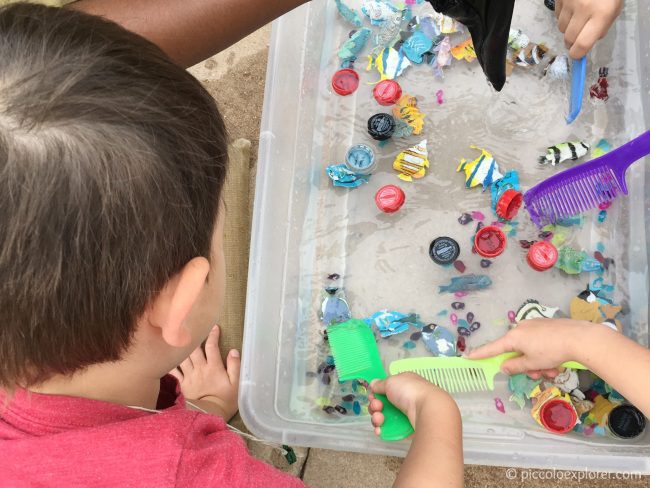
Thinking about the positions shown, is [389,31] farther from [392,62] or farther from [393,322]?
[393,322]

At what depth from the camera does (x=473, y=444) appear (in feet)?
2.95

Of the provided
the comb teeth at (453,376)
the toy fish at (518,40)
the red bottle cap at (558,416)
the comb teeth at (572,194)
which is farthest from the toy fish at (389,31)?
the red bottle cap at (558,416)

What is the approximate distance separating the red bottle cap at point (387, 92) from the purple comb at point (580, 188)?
332 millimetres

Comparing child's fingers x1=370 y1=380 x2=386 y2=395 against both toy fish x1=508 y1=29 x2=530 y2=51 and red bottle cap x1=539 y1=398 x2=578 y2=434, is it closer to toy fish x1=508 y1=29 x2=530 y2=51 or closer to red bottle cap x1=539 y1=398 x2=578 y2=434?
red bottle cap x1=539 y1=398 x2=578 y2=434

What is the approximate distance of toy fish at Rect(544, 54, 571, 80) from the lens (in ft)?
3.59

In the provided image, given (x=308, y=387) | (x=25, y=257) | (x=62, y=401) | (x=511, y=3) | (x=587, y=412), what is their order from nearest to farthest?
(x=25, y=257), (x=62, y=401), (x=511, y=3), (x=587, y=412), (x=308, y=387)

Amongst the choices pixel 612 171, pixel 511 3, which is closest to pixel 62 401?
pixel 511 3

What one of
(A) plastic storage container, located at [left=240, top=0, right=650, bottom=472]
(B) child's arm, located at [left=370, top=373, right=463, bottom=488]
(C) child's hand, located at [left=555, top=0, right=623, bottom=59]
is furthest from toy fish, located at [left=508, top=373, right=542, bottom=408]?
(C) child's hand, located at [left=555, top=0, right=623, bottom=59]

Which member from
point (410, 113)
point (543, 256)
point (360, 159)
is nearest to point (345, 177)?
point (360, 159)

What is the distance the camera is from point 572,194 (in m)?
1.00

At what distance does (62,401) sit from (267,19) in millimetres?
690

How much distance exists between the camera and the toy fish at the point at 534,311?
995 mm

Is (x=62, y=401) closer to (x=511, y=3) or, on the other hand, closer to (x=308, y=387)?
(x=308, y=387)

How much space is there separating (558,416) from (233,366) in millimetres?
608
